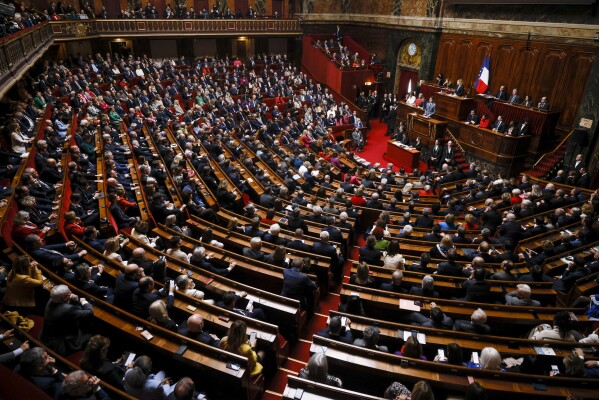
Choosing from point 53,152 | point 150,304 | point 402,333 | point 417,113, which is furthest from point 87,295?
point 417,113

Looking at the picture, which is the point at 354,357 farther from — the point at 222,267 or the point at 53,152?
the point at 53,152

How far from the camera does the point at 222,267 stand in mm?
5055

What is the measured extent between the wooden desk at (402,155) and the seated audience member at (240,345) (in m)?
9.50

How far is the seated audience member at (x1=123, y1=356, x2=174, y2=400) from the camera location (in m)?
2.87

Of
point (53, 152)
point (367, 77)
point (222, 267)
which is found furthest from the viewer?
point (367, 77)

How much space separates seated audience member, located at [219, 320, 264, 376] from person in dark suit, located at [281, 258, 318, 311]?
1145mm

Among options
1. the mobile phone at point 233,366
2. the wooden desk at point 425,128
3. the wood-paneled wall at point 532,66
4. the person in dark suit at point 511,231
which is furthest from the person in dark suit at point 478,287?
the wooden desk at point 425,128

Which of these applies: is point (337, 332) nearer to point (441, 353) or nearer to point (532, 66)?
point (441, 353)

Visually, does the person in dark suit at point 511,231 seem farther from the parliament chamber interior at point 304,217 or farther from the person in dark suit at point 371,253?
the person in dark suit at point 371,253

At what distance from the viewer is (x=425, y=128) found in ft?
41.5

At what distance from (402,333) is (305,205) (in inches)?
152

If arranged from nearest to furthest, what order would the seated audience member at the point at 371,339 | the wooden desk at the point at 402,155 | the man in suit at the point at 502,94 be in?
the seated audience member at the point at 371,339 → the man in suit at the point at 502,94 → the wooden desk at the point at 402,155

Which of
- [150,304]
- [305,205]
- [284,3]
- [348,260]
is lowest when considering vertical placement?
[348,260]

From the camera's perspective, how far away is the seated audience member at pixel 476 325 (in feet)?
12.6
